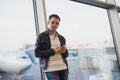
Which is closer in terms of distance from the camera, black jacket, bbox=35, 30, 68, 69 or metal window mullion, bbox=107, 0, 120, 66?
black jacket, bbox=35, 30, 68, 69

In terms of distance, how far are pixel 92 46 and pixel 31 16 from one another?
127cm

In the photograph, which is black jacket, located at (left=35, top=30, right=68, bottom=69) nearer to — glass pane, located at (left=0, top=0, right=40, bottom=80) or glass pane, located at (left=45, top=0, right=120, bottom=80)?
glass pane, located at (left=0, top=0, right=40, bottom=80)

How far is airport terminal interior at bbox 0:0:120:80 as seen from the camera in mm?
2248

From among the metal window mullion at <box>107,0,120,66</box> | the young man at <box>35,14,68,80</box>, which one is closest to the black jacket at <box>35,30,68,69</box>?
the young man at <box>35,14,68,80</box>

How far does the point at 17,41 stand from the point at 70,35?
36.3 inches

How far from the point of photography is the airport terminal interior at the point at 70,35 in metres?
2.25

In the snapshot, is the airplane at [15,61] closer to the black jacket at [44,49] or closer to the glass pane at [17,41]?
the glass pane at [17,41]

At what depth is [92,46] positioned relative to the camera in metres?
3.30

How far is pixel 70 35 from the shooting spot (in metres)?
2.96

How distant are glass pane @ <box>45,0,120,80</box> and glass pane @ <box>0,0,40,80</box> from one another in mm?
385

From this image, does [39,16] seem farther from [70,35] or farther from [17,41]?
[70,35]

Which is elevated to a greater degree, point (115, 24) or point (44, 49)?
point (115, 24)

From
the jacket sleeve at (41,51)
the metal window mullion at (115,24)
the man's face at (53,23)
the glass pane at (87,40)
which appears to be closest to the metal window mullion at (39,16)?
the glass pane at (87,40)

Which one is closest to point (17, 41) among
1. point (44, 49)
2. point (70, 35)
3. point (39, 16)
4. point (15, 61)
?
point (15, 61)
